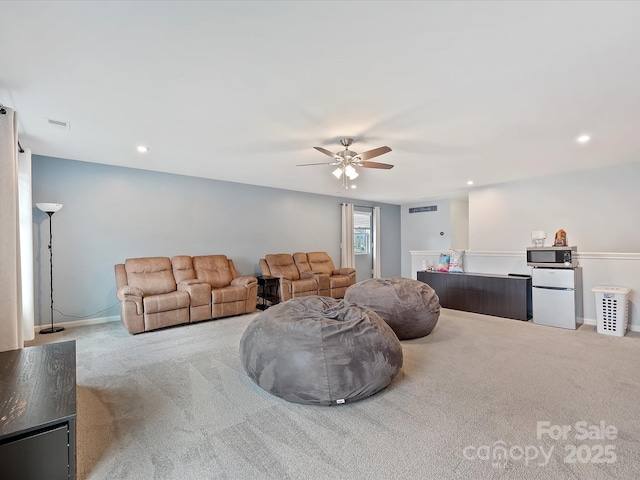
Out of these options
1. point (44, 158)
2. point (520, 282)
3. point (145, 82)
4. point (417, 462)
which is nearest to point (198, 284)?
point (44, 158)

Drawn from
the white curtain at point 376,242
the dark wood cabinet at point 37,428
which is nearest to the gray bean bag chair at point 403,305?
the dark wood cabinet at point 37,428

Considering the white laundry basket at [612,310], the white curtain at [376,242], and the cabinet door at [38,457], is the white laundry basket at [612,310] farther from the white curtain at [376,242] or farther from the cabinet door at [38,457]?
the cabinet door at [38,457]

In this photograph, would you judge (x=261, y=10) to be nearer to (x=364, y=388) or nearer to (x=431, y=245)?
(x=364, y=388)

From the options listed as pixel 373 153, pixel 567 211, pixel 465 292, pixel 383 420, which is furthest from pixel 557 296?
pixel 383 420

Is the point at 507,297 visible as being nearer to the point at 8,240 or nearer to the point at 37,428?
the point at 37,428

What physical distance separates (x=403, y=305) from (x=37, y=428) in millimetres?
3283

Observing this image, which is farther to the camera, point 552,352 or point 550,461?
point 552,352

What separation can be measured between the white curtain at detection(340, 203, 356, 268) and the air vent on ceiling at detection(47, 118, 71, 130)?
567 cm

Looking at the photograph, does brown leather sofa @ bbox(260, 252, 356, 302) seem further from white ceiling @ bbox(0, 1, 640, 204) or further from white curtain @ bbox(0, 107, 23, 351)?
white curtain @ bbox(0, 107, 23, 351)

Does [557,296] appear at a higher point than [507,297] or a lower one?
→ higher

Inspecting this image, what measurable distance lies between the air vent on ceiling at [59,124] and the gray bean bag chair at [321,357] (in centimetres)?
283

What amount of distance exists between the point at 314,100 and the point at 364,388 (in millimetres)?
2322

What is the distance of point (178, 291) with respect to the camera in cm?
467

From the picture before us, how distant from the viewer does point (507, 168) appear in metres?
4.82
